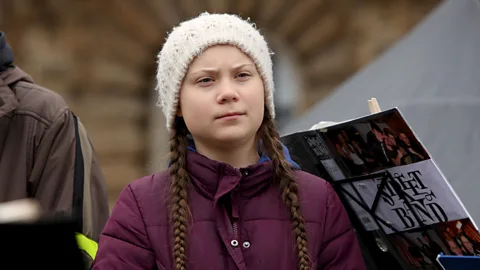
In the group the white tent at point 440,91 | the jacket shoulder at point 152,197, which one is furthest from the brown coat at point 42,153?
the white tent at point 440,91

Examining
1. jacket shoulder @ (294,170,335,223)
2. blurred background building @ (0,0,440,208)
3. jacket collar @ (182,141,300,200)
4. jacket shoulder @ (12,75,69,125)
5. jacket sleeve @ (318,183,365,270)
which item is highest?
blurred background building @ (0,0,440,208)

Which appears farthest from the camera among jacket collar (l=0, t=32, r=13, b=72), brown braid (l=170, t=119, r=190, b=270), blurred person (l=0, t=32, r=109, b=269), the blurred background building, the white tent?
the blurred background building

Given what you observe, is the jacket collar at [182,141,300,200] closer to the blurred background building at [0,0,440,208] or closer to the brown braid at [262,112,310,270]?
the brown braid at [262,112,310,270]

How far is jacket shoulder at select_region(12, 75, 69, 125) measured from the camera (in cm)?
329

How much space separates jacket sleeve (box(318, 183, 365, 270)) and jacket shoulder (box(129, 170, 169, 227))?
41 cm

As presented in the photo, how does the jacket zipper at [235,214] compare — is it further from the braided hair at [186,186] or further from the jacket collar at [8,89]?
the jacket collar at [8,89]

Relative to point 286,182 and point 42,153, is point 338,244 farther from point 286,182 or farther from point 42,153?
point 42,153

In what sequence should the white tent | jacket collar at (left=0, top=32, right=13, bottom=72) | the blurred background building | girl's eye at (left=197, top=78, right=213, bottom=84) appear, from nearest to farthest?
girl's eye at (left=197, top=78, right=213, bottom=84) < jacket collar at (left=0, top=32, right=13, bottom=72) < the white tent < the blurred background building

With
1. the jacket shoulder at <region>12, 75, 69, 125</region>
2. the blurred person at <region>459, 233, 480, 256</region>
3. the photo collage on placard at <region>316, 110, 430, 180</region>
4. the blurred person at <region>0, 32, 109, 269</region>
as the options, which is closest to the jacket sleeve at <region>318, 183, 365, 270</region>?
the photo collage on placard at <region>316, 110, 430, 180</region>

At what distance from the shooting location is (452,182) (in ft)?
12.0

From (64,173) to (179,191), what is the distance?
59 centimetres

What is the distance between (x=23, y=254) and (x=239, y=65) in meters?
1.05

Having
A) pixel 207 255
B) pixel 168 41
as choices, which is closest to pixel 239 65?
pixel 168 41

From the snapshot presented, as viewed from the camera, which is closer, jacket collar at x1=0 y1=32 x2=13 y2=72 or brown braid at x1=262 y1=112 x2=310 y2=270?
brown braid at x1=262 y1=112 x2=310 y2=270
